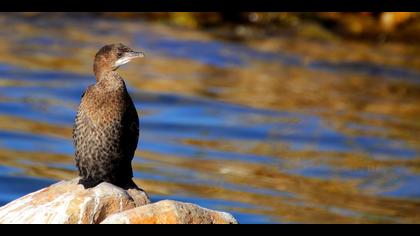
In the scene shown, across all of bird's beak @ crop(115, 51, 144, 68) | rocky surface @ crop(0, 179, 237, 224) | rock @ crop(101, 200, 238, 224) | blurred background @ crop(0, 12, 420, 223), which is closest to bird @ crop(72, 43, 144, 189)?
bird's beak @ crop(115, 51, 144, 68)

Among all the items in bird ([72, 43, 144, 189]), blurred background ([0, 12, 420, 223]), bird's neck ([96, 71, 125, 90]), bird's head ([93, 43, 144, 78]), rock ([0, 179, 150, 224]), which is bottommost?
rock ([0, 179, 150, 224])

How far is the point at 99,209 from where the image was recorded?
7.38 meters

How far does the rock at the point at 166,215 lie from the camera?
6.74 m

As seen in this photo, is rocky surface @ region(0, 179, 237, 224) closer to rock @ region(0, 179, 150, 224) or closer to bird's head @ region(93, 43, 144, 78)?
rock @ region(0, 179, 150, 224)

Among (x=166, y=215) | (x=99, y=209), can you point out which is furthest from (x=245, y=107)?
(x=166, y=215)

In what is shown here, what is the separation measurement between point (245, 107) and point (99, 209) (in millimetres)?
10133

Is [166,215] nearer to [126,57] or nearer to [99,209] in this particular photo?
[99,209]

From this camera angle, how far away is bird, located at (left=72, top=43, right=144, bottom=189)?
25.8ft

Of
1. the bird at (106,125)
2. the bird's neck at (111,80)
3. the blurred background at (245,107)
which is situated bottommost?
the bird at (106,125)

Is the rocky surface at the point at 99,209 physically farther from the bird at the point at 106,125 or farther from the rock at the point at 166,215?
the bird at the point at 106,125

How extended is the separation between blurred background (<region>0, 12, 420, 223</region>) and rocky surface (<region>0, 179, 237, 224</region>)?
462cm

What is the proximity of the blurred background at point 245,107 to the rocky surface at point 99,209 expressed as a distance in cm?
462

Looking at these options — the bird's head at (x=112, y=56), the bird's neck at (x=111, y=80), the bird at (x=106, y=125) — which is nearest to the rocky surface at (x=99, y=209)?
the bird at (x=106, y=125)

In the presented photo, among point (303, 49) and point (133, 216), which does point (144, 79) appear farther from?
point (133, 216)
